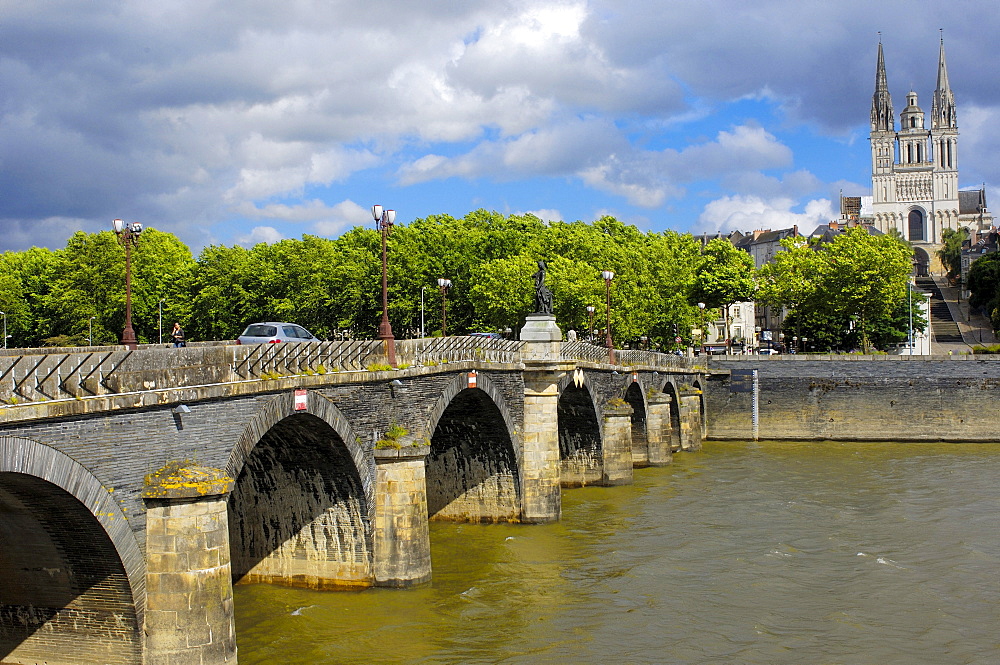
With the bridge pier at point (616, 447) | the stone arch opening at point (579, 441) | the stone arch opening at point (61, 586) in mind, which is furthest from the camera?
the bridge pier at point (616, 447)

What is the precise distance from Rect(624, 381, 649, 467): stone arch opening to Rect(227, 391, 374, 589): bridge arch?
26.4 m

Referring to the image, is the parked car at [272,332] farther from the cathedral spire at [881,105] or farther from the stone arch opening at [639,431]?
the cathedral spire at [881,105]

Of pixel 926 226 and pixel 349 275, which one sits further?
pixel 926 226

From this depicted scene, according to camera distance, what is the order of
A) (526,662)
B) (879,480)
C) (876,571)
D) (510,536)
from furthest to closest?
(879,480), (510,536), (876,571), (526,662)

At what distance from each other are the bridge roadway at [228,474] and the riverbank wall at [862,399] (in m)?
33.4

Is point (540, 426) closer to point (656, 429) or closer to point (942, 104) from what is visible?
point (656, 429)

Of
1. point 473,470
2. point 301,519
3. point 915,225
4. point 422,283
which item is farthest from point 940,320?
point 301,519

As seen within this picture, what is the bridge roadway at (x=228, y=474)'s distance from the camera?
14.4 meters

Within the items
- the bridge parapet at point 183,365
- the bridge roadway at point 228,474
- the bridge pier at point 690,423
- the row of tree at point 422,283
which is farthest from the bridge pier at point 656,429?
the bridge parapet at point 183,365

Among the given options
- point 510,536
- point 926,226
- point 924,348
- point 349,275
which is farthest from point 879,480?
point 926,226

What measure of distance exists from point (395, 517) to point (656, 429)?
27.3 m

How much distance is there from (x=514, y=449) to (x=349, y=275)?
122ft

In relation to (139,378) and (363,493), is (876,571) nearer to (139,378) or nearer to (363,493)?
(363,493)

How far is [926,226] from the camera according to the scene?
580 feet
